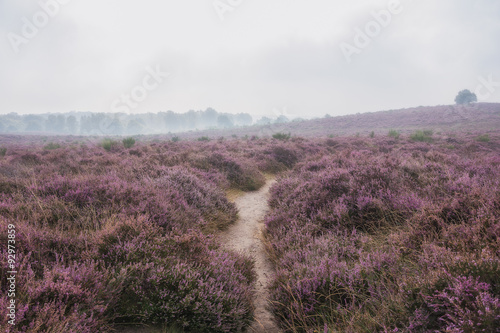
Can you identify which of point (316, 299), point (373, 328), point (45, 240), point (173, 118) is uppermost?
point (173, 118)

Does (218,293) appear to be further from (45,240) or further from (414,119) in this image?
(414,119)

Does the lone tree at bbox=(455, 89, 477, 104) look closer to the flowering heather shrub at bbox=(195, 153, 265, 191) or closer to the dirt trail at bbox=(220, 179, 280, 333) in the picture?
the flowering heather shrub at bbox=(195, 153, 265, 191)

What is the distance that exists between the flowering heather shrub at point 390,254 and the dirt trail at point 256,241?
8.4 inches

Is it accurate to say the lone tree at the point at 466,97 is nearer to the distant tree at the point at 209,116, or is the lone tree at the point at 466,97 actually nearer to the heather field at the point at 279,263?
the heather field at the point at 279,263

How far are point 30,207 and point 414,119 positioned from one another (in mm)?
65174

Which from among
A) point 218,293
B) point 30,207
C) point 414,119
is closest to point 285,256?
point 218,293

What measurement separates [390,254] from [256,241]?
2.90 metres

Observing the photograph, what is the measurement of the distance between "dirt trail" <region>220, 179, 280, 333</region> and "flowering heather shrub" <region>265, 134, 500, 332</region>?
0.21 meters

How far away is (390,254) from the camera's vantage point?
282 centimetres

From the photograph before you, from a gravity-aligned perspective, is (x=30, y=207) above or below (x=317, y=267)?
above

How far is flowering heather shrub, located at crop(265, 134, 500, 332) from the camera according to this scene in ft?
5.80

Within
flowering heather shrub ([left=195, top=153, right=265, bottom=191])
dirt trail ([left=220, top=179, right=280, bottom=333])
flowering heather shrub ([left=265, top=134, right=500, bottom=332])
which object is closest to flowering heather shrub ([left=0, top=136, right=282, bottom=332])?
→ dirt trail ([left=220, top=179, right=280, bottom=333])

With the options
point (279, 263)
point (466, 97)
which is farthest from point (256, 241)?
point (466, 97)

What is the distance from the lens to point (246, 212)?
7.04 meters
